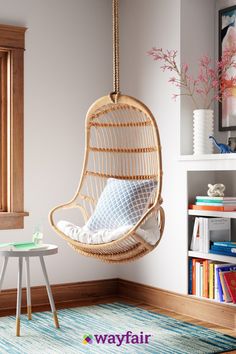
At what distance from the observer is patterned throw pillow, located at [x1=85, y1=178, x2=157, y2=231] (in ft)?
13.7

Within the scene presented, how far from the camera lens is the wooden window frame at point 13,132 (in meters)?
4.95

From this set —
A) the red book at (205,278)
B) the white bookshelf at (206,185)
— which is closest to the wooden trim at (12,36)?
the white bookshelf at (206,185)

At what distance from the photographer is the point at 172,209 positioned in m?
4.88

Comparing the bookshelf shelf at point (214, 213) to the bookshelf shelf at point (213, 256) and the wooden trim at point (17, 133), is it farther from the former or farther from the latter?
the wooden trim at point (17, 133)

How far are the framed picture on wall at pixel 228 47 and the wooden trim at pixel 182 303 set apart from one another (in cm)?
125

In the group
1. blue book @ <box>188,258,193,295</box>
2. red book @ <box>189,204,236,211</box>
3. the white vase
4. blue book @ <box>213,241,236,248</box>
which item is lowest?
blue book @ <box>188,258,193,295</box>

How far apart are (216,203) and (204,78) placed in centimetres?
95

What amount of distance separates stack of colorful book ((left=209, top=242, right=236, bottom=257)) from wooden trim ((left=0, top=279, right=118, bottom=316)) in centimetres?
121

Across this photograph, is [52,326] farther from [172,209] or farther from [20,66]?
[20,66]

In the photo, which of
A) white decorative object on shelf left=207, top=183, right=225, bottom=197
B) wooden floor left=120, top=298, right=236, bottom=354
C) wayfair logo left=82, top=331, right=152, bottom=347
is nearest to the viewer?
wayfair logo left=82, top=331, right=152, bottom=347

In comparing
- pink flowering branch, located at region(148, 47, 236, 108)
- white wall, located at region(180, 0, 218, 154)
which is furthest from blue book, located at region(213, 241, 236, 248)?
pink flowering branch, located at region(148, 47, 236, 108)

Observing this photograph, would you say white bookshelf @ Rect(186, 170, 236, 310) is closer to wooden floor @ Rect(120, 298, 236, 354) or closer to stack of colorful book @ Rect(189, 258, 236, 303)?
stack of colorful book @ Rect(189, 258, 236, 303)

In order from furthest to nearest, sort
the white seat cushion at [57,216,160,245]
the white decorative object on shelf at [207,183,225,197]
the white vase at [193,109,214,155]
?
the white vase at [193,109,214,155], the white decorative object on shelf at [207,183,225,197], the white seat cushion at [57,216,160,245]

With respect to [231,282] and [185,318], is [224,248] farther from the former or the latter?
[185,318]
